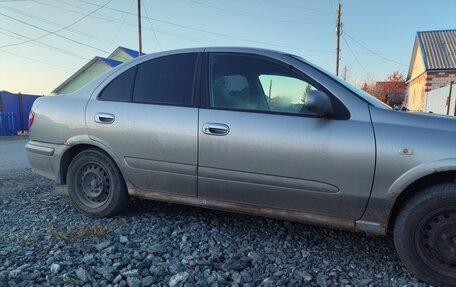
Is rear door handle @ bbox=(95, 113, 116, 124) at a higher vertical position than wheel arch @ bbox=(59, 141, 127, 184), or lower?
higher

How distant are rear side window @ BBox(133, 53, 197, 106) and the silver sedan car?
0.5 inches

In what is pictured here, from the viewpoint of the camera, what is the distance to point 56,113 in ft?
12.4

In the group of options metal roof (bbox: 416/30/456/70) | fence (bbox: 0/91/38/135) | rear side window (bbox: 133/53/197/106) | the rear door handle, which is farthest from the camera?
metal roof (bbox: 416/30/456/70)

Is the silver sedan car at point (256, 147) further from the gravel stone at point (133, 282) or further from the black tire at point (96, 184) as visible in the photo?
the gravel stone at point (133, 282)

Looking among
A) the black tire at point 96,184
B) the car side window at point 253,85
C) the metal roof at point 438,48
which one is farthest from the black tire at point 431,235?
the metal roof at point 438,48

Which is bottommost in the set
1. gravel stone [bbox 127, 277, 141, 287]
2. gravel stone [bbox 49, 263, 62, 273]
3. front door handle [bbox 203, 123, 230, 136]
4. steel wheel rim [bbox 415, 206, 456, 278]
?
gravel stone [bbox 127, 277, 141, 287]

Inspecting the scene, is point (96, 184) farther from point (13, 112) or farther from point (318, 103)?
point (13, 112)

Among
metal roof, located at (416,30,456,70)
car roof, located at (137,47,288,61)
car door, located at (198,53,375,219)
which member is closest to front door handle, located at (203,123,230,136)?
car door, located at (198,53,375,219)

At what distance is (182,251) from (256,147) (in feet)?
3.60

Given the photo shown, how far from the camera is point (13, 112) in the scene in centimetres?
1934

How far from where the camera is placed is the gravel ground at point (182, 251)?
2.53 meters

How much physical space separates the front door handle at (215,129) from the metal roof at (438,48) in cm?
2022

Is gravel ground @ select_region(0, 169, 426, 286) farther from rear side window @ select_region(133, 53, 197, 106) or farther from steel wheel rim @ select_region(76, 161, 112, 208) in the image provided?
rear side window @ select_region(133, 53, 197, 106)

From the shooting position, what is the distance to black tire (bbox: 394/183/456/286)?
8.13 ft
